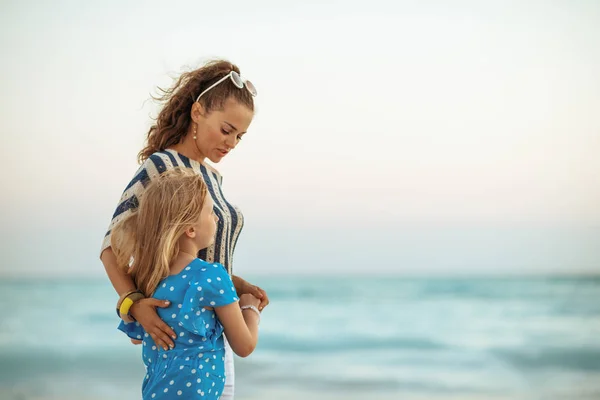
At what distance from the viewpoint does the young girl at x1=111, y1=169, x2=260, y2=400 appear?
Result: 5.15ft

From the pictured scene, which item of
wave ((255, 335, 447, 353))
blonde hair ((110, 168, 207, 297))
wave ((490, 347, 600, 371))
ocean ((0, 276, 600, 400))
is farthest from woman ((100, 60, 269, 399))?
wave ((490, 347, 600, 371))

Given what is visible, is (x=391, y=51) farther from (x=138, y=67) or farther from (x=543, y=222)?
(x=543, y=222)

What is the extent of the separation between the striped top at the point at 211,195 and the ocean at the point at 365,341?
128 inches

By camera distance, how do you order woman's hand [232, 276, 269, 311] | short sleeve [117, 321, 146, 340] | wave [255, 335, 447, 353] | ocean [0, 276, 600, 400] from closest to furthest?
1. short sleeve [117, 321, 146, 340]
2. woman's hand [232, 276, 269, 311]
3. ocean [0, 276, 600, 400]
4. wave [255, 335, 447, 353]

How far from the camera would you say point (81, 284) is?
11219mm

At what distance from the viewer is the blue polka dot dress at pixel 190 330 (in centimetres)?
156

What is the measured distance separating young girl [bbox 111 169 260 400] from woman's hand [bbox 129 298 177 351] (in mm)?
13

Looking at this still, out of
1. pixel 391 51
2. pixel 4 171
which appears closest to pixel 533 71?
pixel 391 51

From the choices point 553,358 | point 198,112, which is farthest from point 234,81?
point 553,358

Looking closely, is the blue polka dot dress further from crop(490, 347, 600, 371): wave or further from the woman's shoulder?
crop(490, 347, 600, 371): wave

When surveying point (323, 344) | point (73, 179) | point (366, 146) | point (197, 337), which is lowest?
point (197, 337)

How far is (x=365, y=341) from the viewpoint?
8164 millimetres

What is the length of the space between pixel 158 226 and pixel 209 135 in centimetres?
35

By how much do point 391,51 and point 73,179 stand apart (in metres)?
2.99
